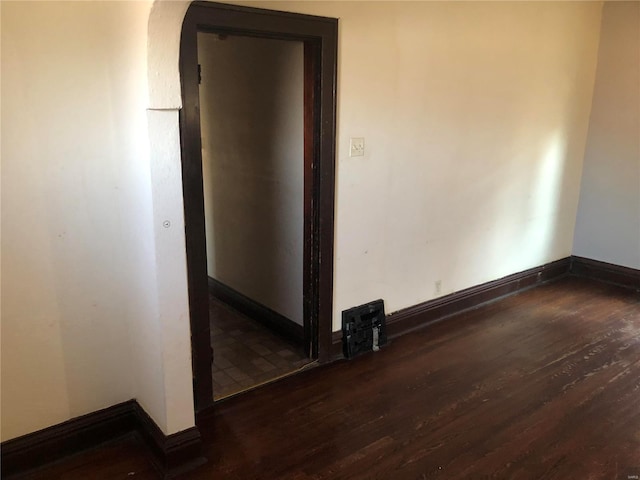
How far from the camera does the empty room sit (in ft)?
6.36

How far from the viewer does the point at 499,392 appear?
2.72 meters

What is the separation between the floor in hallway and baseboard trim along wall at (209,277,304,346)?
0.13ft

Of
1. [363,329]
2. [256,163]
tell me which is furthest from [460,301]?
[256,163]

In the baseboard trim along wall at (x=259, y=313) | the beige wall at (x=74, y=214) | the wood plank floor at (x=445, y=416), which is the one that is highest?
the beige wall at (x=74, y=214)

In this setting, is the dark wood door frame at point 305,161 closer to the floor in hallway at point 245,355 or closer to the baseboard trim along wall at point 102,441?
the floor in hallway at point 245,355

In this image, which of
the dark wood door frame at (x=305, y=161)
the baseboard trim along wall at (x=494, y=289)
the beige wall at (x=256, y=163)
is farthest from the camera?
the baseboard trim along wall at (x=494, y=289)

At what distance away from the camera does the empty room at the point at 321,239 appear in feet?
6.36

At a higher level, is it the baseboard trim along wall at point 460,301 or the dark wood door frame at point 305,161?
the dark wood door frame at point 305,161

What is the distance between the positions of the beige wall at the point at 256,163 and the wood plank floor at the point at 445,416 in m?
0.71

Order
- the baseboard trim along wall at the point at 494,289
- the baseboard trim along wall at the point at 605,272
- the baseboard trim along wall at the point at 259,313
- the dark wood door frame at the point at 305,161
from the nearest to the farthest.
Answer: the dark wood door frame at the point at 305,161, the baseboard trim along wall at the point at 259,313, the baseboard trim along wall at the point at 494,289, the baseboard trim along wall at the point at 605,272

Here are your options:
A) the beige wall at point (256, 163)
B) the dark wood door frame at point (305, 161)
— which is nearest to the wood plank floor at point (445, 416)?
the dark wood door frame at point (305, 161)

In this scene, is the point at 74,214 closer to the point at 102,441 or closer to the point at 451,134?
the point at 102,441

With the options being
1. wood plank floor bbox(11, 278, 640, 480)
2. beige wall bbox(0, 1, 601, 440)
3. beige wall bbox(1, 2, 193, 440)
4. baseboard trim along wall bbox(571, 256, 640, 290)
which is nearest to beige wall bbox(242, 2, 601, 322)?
beige wall bbox(0, 1, 601, 440)

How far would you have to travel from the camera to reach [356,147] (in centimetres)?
285
